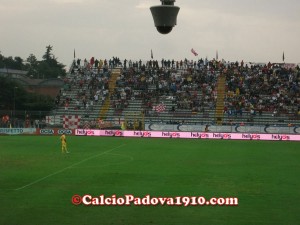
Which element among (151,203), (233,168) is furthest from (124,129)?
(151,203)

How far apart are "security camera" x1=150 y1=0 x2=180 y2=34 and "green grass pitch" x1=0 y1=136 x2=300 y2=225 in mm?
9629

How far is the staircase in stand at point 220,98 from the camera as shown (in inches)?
2559

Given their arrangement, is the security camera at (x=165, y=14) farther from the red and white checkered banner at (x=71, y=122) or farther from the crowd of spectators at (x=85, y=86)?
the crowd of spectators at (x=85, y=86)

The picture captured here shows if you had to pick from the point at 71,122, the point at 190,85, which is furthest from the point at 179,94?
the point at 71,122

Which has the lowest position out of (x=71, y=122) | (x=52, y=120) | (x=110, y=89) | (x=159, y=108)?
(x=71, y=122)

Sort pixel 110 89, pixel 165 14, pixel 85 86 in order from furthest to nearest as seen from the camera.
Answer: pixel 85 86 < pixel 110 89 < pixel 165 14

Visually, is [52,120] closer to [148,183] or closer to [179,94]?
[179,94]

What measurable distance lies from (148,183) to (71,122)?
40.9 metres

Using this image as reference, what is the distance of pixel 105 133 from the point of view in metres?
61.6

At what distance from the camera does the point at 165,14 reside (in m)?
7.32

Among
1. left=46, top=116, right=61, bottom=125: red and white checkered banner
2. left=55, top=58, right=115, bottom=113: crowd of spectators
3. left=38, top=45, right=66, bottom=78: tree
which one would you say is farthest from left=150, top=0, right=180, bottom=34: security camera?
left=38, top=45, right=66, bottom=78: tree

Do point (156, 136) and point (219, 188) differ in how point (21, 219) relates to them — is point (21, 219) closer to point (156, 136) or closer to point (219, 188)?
point (219, 188)

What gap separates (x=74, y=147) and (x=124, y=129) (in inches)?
824

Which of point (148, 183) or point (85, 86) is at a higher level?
point (85, 86)
